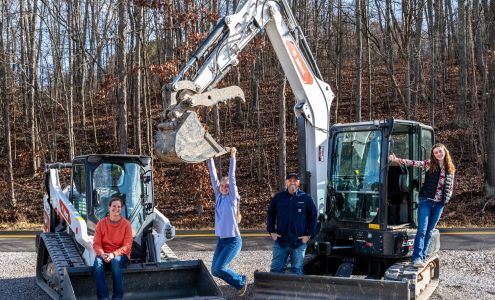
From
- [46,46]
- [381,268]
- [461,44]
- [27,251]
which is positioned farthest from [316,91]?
[46,46]

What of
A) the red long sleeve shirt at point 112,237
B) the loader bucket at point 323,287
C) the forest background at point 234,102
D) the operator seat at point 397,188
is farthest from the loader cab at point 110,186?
the forest background at point 234,102

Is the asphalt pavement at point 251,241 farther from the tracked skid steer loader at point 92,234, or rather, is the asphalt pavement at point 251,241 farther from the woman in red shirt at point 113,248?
the woman in red shirt at point 113,248

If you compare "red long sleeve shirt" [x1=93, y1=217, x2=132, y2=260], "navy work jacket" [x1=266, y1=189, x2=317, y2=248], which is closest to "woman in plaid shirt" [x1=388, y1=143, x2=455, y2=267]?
"navy work jacket" [x1=266, y1=189, x2=317, y2=248]

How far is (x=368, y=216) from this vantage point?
25.0ft

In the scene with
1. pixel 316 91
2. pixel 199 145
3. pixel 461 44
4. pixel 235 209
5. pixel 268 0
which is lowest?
pixel 235 209

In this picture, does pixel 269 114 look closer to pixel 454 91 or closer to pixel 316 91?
pixel 454 91

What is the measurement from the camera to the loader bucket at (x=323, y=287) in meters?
6.63

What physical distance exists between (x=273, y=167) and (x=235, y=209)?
1754 cm

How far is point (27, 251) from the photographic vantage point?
12711mm

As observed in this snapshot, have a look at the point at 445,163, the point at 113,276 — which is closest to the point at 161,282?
the point at 113,276

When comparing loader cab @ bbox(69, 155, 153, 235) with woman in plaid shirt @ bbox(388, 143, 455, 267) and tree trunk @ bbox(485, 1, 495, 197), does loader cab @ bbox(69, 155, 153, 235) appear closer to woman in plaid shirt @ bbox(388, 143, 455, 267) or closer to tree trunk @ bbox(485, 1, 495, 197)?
woman in plaid shirt @ bbox(388, 143, 455, 267)

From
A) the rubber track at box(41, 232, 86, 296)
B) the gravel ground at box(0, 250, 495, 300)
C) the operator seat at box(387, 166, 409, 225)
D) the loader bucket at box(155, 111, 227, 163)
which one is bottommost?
the gravel ground at box(0, 250, 495, 300)

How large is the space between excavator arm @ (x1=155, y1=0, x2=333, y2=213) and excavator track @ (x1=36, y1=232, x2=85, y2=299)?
2.62 m

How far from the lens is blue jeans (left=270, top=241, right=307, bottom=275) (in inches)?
289
